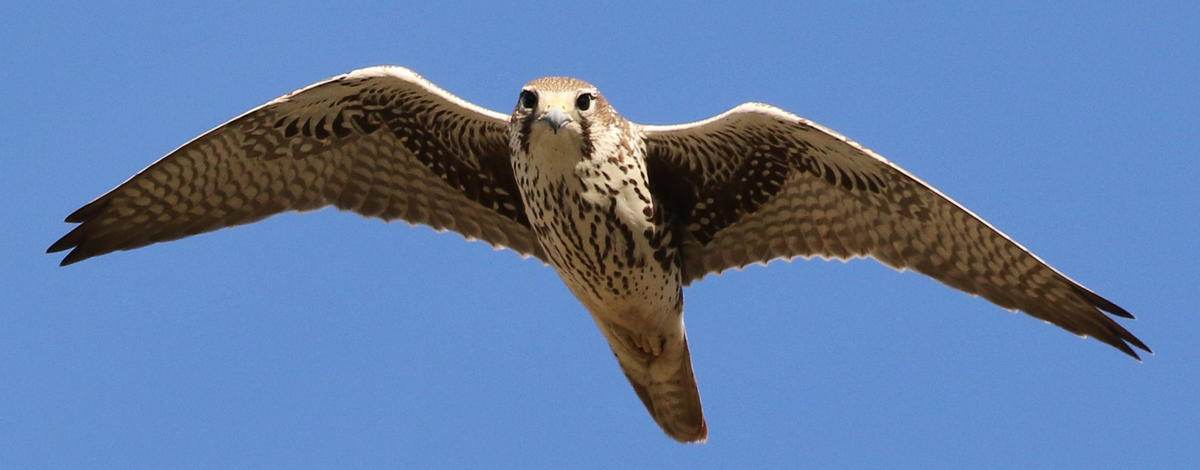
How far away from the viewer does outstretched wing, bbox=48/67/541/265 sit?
10.1m

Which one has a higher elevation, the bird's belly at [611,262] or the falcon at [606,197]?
the falcon at [606,197]

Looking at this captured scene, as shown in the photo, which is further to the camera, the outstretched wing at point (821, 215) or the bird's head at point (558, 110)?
the outstretched wing at point (821, 215)

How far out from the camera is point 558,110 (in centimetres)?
888

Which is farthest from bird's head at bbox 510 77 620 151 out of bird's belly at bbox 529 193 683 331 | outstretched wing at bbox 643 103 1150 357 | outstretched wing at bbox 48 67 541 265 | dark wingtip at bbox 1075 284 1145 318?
dark wingtip at bbox 1075 284 1145 318

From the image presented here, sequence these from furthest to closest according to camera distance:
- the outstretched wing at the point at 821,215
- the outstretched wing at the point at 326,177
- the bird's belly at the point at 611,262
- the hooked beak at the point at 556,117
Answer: the outstretched wing at the point at 326,177 < the outstretched wing at the point at 821,215 < the bird's belly at the point at 611,262 < the hooked beak at the point at 556,117

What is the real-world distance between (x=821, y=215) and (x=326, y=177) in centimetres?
269

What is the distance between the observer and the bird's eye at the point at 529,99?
8.97 m

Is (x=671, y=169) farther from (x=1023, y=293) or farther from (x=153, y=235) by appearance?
(x=153, y=235)

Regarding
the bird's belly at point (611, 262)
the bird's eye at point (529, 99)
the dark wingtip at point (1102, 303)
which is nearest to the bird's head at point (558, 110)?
the bird's eye at point (529, 99)

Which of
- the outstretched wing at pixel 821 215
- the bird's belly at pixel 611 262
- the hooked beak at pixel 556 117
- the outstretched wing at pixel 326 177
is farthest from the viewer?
the outstretched wing at pixel 326 177

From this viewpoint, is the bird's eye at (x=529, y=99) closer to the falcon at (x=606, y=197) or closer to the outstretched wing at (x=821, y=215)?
the falcon at (x=606, y=197)

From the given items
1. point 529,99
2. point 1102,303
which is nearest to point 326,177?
point 529,99

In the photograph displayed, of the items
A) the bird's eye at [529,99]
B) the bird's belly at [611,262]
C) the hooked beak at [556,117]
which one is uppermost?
the bird's eye at [529,99]

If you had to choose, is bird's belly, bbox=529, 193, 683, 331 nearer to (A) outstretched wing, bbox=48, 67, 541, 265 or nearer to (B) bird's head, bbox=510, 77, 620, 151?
(B) bird's head, bbox=510, 77, 620, 151
